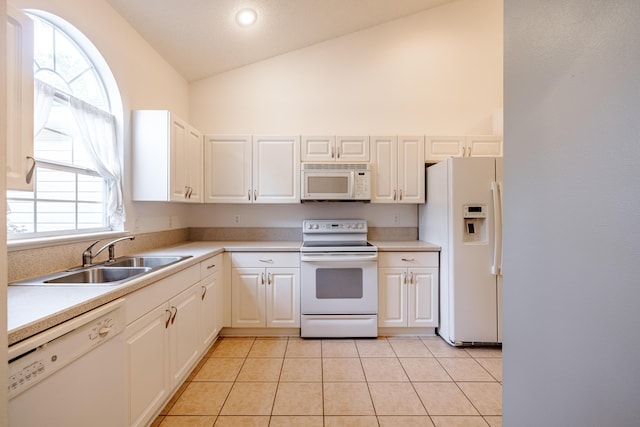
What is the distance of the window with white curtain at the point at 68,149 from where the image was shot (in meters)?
1.63

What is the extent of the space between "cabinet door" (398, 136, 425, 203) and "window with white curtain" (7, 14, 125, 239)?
262cm

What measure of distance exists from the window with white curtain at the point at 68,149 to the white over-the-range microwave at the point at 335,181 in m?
1.66

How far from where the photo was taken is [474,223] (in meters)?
2.66

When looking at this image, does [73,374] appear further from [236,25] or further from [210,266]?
[236,25]

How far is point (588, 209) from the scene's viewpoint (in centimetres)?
69

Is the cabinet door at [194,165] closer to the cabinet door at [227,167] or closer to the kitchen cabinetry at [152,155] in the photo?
the cabinet door at [227,167]

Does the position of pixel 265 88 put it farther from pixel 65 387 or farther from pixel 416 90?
pixel 65 387

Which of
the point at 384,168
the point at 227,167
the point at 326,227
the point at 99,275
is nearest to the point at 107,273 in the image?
the point at 99,275

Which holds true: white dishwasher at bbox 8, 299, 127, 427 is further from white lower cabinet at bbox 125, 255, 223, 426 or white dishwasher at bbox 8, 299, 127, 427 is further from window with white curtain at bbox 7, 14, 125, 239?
window with white curtain at bbox 7, 14, 125, 239

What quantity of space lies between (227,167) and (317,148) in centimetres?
100

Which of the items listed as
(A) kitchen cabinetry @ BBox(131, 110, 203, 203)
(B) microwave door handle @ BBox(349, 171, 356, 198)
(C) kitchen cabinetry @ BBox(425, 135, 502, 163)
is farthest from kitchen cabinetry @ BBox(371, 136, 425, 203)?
(A) kitchen cabinetry @ BBox(131, 110, 203, 203)

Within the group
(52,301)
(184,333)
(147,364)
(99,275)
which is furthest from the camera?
(184,333)

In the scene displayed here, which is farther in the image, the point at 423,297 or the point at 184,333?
the point at 423,297

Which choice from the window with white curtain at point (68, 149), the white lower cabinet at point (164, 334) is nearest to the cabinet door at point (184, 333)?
the white lower cabinet at point (164, 334)
